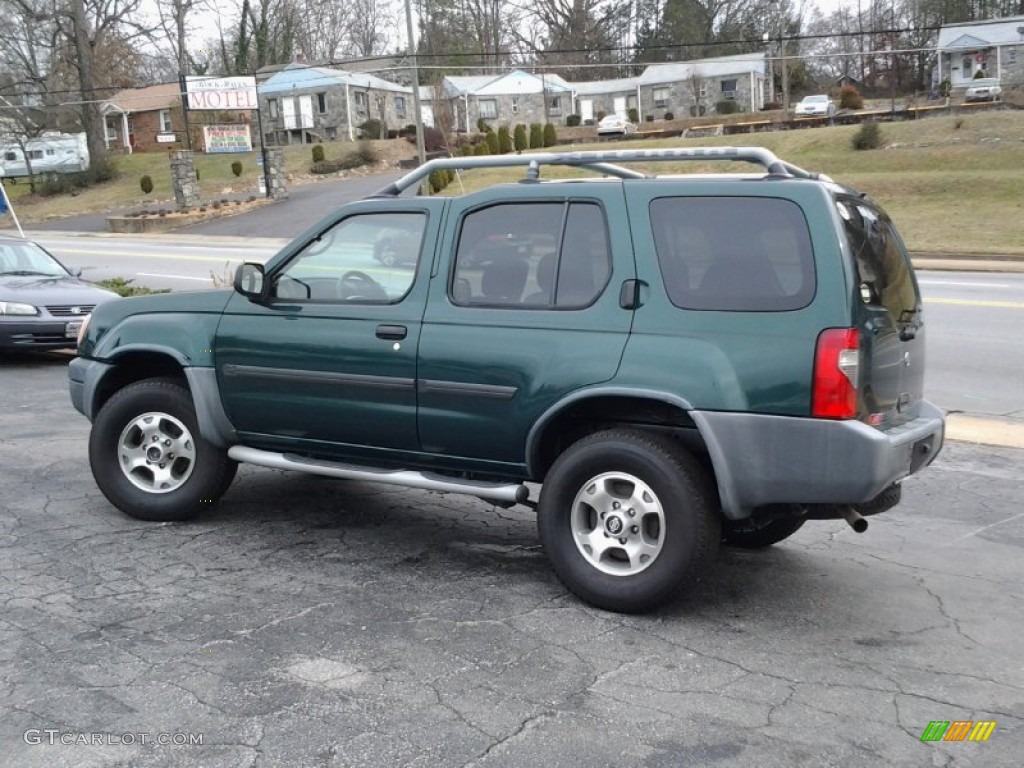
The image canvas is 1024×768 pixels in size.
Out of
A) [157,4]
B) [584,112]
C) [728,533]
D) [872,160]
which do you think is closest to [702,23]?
[584,112]

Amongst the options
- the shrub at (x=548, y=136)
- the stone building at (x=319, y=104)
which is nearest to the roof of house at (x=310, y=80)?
the stone building at (x=319, y=104)

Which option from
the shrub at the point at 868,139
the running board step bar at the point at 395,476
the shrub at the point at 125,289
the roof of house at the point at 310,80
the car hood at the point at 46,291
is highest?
the roof of house at the point at 310,80

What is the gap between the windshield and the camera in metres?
13.2

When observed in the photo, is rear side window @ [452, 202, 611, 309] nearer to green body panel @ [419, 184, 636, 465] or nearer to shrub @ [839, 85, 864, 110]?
green body panel @ [419, 184, 636, 465]

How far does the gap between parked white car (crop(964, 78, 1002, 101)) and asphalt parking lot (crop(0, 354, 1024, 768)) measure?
186 ft

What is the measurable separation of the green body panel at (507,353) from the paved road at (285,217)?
2695 centimetres

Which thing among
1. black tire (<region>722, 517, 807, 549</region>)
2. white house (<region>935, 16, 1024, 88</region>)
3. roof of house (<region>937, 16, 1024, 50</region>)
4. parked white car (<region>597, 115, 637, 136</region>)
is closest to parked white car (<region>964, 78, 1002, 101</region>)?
white house (<region>935, 16, 1024, 88</region>)

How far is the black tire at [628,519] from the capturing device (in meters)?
4.56

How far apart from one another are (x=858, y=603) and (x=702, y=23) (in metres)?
94.3

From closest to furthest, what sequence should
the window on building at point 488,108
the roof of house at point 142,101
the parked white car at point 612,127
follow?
the parked white car at point 612,127, the roof of house at point 142,101, the window on building at point 488,108

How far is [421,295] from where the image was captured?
532 centimetres

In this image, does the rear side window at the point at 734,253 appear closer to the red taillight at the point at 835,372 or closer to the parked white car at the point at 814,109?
the red taillight at the point at 835,372

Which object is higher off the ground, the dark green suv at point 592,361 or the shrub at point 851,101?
the shrub at point 851,101

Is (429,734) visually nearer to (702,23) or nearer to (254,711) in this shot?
(254,711)
